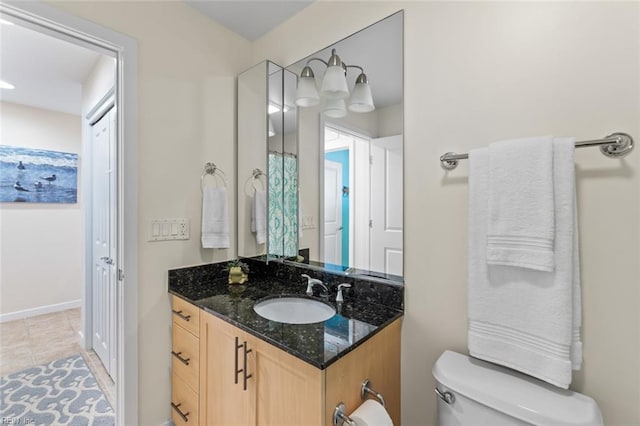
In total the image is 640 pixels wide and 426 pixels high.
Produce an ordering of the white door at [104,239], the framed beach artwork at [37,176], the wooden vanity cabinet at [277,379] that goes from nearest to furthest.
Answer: the wooden vanity cabinet at [277,379], the white door at [104,239], the framed beach artwork at [37,176]

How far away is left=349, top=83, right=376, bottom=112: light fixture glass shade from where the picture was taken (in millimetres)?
1413

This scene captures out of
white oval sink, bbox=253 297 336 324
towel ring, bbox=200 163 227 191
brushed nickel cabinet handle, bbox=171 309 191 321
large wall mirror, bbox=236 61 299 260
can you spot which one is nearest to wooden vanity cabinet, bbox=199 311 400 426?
brushed nickel cabinet handle, bbox=171 309 191 321

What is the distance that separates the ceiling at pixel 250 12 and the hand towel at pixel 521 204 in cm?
136

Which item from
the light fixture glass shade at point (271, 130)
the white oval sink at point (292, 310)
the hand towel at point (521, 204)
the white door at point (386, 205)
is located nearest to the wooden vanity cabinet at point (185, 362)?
the white oval sink at point (292, 310)

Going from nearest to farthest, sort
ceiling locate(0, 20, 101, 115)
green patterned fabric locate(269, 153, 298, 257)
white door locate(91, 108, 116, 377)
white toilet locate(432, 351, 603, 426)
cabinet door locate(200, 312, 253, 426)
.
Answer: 1. white toilet locate(432, 351, 603, 426)
2. cabinet door locate(200, 312, 253, 426)
3. green patterned fabric locate(269, 153, 298, 257)
4. ceiling locate(0, 20, 101, 115)
5. white door locate(91, 108, 116, 377)

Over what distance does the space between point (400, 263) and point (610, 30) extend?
1015 millimetres

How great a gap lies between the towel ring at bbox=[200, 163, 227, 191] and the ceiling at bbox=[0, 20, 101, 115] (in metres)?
1.06

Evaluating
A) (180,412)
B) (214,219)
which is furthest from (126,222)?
(180,412)

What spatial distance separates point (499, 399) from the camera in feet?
2.90

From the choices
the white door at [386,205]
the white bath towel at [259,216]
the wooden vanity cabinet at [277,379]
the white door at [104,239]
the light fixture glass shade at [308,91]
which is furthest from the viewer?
the white door at [104,239]

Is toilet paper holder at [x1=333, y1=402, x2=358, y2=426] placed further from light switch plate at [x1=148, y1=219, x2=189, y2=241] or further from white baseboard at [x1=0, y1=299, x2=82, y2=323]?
white baseboard at [x1=0, y1=299, x2=82, y2=323]

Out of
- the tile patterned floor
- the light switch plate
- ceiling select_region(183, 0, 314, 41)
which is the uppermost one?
ceiling select_region(183, 0, 314, 41)

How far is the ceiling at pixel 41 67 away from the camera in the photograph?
1.98 meters

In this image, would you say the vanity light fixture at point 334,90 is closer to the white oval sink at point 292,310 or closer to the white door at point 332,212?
the white door at point 332,212
